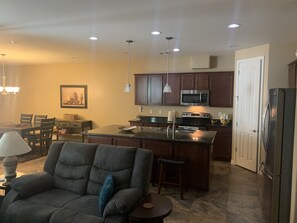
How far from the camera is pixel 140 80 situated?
710 centimetres

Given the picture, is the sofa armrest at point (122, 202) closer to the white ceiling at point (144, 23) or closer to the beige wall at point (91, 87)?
the white ceiling at point (144, 23)

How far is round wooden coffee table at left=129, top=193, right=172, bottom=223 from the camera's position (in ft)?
7.04

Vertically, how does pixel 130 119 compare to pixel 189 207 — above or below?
above

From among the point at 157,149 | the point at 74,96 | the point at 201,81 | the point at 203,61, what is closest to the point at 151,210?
the point at 157,149

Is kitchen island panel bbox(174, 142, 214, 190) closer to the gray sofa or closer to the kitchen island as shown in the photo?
the kitchen island

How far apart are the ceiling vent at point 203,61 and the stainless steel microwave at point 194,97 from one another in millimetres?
662

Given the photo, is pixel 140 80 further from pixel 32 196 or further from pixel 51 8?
pixel 32 196

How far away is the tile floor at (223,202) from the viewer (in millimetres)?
3236

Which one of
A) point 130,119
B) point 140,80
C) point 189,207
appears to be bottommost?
point 189,207

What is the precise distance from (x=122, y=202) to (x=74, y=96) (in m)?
6.45

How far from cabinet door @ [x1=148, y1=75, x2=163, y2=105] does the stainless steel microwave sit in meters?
0.65

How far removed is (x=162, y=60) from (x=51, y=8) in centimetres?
436

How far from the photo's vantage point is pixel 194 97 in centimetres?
650

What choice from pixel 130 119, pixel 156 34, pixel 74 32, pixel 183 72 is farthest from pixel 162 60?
pixel 74 32
